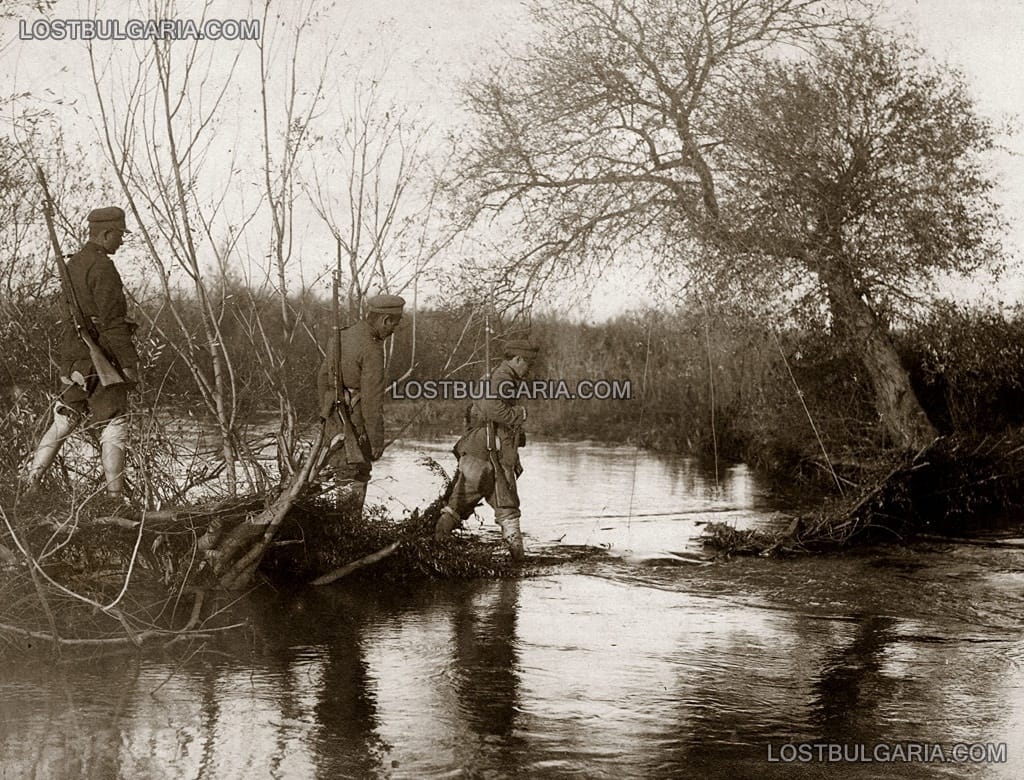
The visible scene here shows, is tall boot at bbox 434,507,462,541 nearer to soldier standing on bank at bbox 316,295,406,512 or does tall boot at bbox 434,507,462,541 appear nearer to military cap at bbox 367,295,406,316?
soldier standing on bank at bbox 316,295,406,512

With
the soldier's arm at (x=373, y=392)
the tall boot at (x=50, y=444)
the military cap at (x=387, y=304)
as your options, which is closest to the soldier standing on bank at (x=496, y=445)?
the soldier's arm at (x=373, y=392)

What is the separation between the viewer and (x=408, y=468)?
1886 centimetres

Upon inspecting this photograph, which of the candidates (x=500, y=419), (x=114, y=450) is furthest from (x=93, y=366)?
(x=500, y=419)

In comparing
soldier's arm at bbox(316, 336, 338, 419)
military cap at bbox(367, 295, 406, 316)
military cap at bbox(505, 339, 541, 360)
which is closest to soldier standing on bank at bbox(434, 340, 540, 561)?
military cap at bbox(505, 339, 541, 360)

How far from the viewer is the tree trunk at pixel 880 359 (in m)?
18.3

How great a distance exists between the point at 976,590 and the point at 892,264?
795 centimetres

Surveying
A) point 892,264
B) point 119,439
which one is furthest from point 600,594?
point 892,264

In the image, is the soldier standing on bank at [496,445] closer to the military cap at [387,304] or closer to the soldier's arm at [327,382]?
the military cap at [387,304]

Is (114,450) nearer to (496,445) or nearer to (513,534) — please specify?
(496,445)

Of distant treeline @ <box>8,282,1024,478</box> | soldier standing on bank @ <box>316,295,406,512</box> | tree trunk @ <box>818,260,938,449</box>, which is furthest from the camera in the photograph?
tree trunk @ <box>818,260,938,449</box>

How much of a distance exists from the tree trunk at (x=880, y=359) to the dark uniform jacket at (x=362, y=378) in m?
9.87

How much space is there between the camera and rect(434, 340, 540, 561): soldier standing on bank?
1118 centimetres

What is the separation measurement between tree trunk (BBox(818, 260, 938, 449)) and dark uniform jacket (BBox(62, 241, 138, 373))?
11897 mm

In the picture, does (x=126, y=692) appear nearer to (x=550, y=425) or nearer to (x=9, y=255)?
(x=9, y=255)
